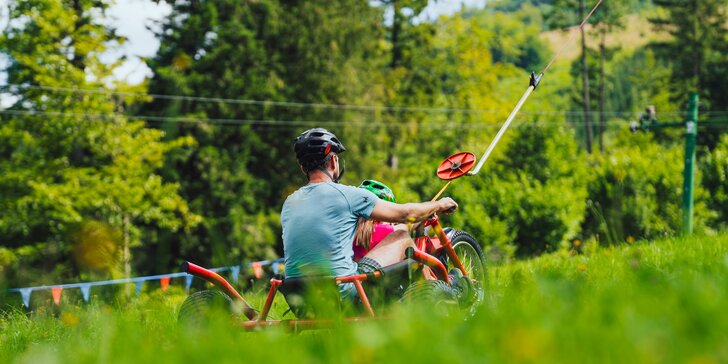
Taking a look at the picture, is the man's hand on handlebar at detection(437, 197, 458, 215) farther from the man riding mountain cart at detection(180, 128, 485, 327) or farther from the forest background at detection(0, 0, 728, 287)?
the forest background at detection(0, 0, 728, 287)

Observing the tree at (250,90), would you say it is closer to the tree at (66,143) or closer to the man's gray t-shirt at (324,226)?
the tree at (66,143)

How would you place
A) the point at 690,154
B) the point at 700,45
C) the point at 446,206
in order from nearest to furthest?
1. the point at 446,206
2. the point at 690,154
3. the point at 700,45

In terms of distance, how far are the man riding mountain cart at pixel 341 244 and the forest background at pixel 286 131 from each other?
2.17 feet

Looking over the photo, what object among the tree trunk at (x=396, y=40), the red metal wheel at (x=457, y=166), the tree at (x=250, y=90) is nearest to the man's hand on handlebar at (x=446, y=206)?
the red metal wheel at (x=457, y=166)

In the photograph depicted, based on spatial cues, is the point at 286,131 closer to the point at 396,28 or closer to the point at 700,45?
the point at 396,28

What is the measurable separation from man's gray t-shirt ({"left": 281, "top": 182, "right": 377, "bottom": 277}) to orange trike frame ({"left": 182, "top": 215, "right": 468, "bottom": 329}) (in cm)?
21

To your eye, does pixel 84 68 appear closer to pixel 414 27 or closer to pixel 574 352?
pixel 414 27

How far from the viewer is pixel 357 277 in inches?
145

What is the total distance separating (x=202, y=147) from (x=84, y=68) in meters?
9.25

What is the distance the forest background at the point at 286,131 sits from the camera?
847 inches

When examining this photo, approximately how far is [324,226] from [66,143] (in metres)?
20.3

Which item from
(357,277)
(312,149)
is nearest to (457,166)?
(312,149)

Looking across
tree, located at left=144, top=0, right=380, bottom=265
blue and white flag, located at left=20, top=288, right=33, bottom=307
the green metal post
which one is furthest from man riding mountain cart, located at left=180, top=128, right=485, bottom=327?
tree, located at left=144, top=0, right=380, bottom=265

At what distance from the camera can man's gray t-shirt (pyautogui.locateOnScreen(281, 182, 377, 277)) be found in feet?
13.2
